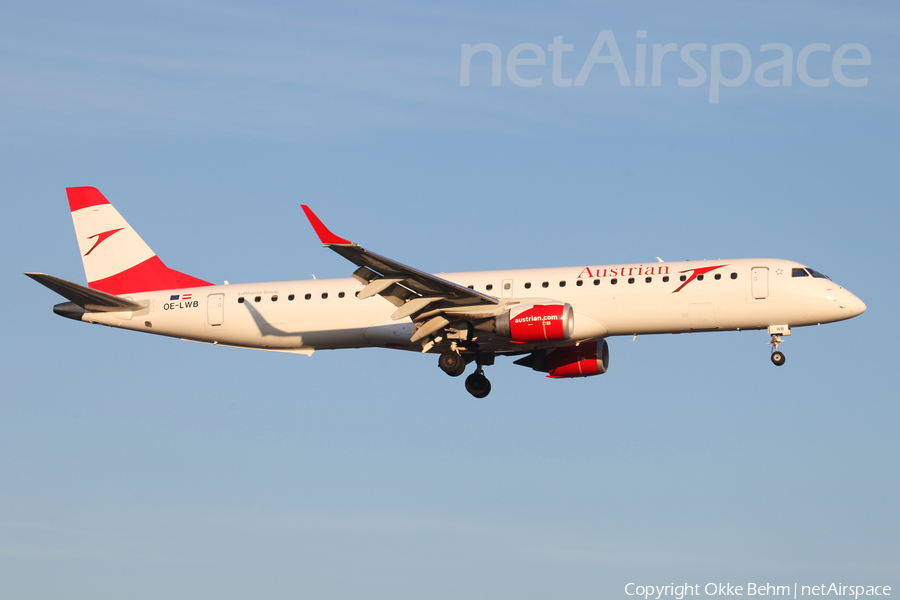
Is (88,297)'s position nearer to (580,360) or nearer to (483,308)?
(483,308)

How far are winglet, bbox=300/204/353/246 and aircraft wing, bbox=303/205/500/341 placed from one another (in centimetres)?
98

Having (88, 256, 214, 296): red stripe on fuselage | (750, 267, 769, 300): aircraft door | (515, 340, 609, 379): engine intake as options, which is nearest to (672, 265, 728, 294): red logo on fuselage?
(750, 267, 769, 300): aircraft door

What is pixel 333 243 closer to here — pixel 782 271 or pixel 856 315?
pixel 782 271

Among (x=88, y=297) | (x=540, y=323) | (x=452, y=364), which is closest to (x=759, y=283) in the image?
(x=540, y=323)

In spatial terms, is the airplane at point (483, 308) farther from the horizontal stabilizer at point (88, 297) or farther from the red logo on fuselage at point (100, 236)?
the red logo on fuselage at point (100, 236)

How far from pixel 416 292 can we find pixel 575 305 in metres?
5.82

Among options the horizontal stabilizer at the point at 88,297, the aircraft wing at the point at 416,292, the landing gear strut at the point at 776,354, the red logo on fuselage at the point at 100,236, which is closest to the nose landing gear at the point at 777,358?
the landing gear strut at the point at 776,354

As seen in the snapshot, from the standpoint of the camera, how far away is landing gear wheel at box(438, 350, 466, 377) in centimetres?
4141

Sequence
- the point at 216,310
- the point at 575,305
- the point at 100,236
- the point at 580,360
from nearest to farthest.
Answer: the point at 575,305 < the point at 580,360 < the point at 216,310 < the point at 100,236

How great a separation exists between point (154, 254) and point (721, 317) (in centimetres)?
2378

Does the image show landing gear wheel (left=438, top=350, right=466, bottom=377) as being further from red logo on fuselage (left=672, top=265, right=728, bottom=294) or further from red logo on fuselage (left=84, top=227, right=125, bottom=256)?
red logo on fuselage (left=84, top=227, right=125, bottom=256)

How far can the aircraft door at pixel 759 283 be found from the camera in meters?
39.4

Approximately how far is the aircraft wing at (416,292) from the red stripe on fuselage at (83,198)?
53.7 feet

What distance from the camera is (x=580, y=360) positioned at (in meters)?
44.2
